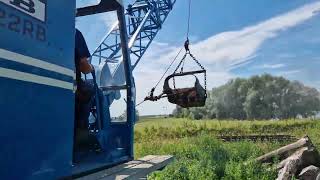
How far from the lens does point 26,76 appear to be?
2346mm

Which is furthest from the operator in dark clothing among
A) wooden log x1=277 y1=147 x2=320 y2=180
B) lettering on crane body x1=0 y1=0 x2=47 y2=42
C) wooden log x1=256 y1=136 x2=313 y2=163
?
wooden log x1=256 y1=136 x2=313 y2=163

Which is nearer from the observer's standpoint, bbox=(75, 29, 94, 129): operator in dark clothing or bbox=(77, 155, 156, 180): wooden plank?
bbox=(77, 155, 156, 180): wooden plank

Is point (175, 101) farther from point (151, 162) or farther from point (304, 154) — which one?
point (304, 154)

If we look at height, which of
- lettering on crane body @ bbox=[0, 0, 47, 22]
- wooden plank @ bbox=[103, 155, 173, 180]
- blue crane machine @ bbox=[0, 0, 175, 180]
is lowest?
wooden plank @ bbox=[103, 155, 173, 180]

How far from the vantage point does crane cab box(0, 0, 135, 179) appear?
2.23 metres

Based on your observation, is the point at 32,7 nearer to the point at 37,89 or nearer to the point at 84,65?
the point at 37,89

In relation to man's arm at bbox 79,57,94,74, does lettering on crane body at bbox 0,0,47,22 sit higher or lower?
higher

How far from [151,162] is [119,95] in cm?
85

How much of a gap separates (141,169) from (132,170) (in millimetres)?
154

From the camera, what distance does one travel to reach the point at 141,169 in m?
4.06

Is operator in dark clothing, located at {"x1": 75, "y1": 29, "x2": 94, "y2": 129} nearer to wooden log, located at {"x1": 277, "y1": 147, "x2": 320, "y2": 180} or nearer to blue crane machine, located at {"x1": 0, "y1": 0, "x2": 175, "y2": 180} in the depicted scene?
blue crane machine, located at {"x1": 0, "y1": 0, "x2": 175, "y2": 180}

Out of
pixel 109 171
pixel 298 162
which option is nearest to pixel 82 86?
pixel 109 171

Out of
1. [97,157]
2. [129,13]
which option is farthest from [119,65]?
[129,13]

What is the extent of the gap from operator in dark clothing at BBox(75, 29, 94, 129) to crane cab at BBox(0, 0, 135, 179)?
76 cm
